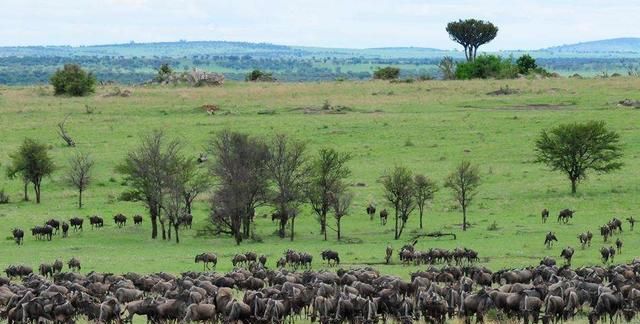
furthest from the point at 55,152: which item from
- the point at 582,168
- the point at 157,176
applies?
the point at 582,168

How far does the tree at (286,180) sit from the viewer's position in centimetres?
5697

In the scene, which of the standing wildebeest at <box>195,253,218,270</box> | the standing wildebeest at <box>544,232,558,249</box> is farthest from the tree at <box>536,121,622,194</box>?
the standing wildebeest at <box>195,253,218,270</box>

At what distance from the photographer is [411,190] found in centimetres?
5738

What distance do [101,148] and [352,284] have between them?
5448 cm

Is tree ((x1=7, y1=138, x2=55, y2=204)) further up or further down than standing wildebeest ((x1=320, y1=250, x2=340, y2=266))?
further up

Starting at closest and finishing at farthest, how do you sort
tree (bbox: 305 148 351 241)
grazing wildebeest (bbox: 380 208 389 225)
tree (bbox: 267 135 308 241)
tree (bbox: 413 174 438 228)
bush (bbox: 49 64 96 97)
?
tree (bbox: 305 148 351 241) < tree (bbox: 267 135 308 241) < tree (bbox: 413 174 438 228) < grazing wildebeest (bbox: 380 208 389 225) < bush (bbox: 49 64 96 97)

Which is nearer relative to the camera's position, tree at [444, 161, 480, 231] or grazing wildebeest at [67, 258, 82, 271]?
grazing wildebeest at [67, 258, 82, 271]

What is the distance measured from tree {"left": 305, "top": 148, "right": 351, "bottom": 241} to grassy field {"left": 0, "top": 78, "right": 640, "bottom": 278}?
65.7 inches

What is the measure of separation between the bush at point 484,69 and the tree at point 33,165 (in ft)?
269

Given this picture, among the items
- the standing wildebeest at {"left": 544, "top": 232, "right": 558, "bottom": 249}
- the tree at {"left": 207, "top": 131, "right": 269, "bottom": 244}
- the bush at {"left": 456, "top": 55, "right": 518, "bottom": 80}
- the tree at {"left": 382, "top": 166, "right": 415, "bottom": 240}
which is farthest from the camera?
the bush at {"left": 456, "top": 55, "right": 518, "bottom": 80}

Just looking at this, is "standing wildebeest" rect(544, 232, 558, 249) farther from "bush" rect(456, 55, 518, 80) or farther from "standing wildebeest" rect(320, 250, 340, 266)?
"bush" rect(456, 55, 518, 80)

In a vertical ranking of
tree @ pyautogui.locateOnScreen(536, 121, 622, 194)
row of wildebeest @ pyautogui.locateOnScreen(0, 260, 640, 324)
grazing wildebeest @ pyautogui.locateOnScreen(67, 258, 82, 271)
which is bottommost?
grazing wildebeest @ pyautogui.locateOnScreen(67, 258, 82, 271)

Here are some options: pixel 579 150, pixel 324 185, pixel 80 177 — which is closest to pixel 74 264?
pixel 324 185

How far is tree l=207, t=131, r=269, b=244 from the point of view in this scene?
5588cm
